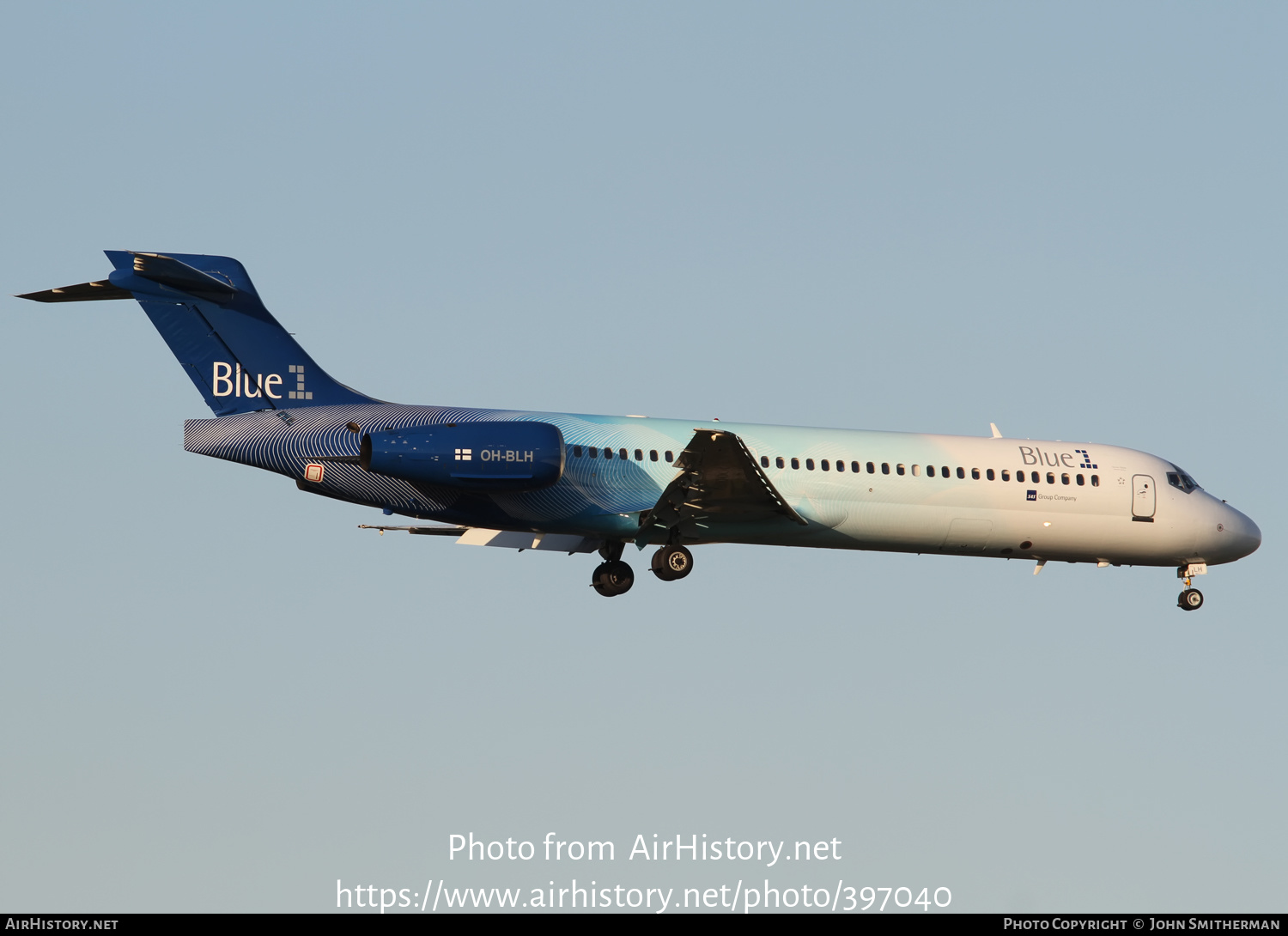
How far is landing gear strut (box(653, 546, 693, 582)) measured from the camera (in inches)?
1035

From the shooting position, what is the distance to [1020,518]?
91.5 feet

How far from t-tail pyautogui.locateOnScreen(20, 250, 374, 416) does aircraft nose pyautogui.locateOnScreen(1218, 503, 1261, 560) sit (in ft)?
52.0

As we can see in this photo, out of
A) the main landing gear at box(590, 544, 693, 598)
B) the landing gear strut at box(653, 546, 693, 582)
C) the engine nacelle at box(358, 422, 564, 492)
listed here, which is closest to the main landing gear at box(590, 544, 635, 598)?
the main landing gear at box(590, 544, 693, 598)

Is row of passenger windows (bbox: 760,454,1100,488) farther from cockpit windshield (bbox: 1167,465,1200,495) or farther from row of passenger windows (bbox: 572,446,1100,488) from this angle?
cockpit windshield (bbox: 1167,465,1200,495)

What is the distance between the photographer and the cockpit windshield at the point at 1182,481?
97.1ft

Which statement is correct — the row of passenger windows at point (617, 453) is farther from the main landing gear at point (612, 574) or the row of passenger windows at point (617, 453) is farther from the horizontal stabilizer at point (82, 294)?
the horizontal stabilizer at point (82, 294)

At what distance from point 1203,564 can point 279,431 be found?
1657cm

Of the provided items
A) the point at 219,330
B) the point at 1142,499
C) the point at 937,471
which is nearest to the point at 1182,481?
the point at 1142,499

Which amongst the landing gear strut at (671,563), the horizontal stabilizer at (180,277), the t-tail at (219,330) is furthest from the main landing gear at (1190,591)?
the horizontal stabilizer at (180,277)

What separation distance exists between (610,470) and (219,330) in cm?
632

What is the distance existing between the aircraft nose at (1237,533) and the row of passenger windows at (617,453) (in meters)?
10.7

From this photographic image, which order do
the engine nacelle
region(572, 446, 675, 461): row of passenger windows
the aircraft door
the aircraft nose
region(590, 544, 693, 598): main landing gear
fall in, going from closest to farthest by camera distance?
the engine nacelle
region(572, 446, 675, 461): row of passenger windows
region(590, 544, 693, 598): main landing gear
the aircraft door
the aircraft nose

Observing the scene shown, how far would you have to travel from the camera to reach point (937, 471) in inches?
1077

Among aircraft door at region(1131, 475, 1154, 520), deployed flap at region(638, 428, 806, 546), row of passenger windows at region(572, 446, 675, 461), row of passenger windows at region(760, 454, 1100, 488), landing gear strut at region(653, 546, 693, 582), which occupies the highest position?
aircraft door at region(1131, 475, 1154, 520)
